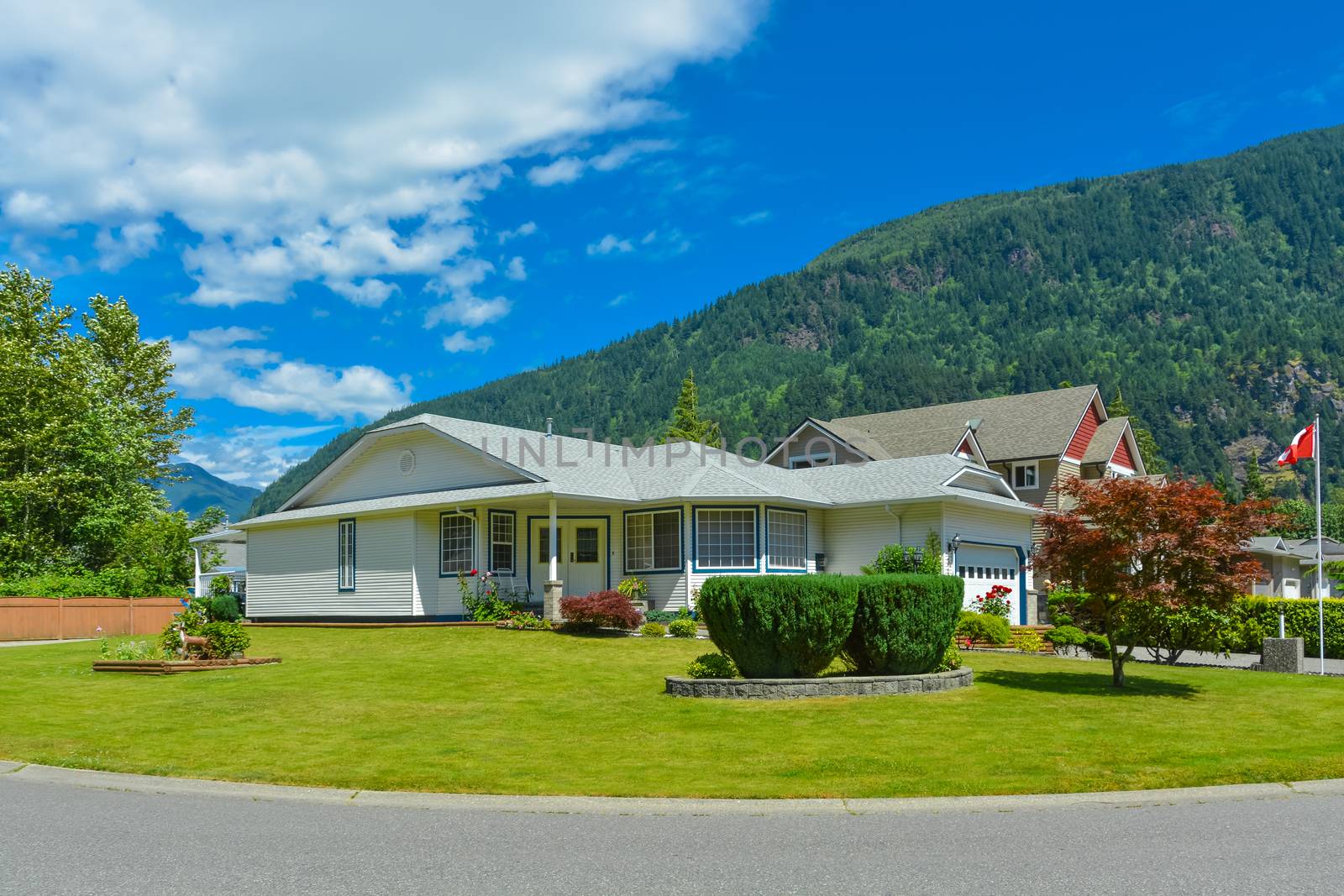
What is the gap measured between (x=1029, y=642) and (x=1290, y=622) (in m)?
5.78

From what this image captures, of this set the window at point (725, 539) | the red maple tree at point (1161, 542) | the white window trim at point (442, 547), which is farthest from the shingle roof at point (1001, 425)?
the red maple tree at point (1161, 542)

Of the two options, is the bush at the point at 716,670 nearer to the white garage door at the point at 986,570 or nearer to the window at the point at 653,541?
the window at the point at 653,541

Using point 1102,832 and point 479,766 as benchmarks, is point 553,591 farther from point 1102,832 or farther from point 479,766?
point 1102,832

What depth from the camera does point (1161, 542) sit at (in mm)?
15812

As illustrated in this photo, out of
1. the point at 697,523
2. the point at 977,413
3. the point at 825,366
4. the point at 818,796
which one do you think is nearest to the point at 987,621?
the point at 697,523

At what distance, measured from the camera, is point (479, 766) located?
10727 millimetres

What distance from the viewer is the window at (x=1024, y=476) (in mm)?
43469

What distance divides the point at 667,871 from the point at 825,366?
190 metres

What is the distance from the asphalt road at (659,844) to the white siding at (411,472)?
19997mm

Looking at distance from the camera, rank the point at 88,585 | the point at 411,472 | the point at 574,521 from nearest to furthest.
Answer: the point at 574,521
the point at 411,472
the point at 88,585

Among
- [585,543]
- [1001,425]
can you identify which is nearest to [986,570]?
[585,543]

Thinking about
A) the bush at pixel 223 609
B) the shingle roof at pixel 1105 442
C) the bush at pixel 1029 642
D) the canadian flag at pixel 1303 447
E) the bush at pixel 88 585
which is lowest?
the bush at pixel 1029 642

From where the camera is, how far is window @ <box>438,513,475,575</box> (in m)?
29.2

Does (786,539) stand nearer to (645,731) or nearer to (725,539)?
(725,539)
